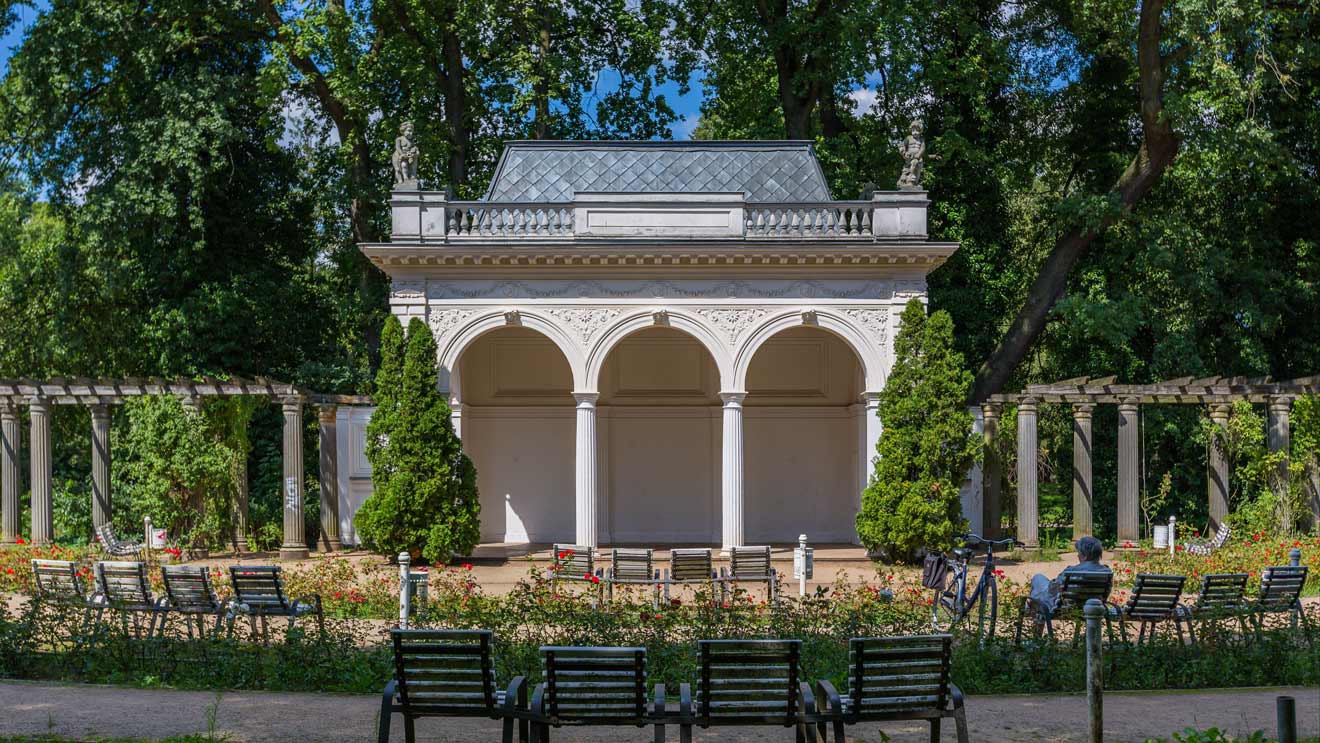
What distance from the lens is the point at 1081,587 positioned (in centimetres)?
1216

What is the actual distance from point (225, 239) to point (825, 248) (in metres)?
15.1

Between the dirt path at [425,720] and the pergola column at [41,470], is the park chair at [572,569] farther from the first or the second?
the pergola column at [41,470]

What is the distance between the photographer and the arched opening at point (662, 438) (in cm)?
2612

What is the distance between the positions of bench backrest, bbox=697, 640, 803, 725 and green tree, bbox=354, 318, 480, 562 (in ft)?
45.1

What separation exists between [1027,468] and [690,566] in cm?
1030

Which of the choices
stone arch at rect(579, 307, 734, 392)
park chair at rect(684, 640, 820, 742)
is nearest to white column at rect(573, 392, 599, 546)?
stone arch at rect(579, 307, 734, 392)

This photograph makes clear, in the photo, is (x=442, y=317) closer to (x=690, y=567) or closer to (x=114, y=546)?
(x=114, y=546)

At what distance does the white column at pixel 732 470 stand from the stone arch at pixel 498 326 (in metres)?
2.73

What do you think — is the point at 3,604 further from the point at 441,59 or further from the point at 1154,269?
the point at 1154,269

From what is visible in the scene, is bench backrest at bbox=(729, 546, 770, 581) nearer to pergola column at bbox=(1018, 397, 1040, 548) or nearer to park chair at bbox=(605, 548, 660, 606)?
park chair at bbox=(605, 548, 660, 606)

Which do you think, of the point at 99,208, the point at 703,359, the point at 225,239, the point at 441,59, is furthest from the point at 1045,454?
the point at 99,208

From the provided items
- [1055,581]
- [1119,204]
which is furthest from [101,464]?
[1119,204]

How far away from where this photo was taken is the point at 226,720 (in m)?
8.84

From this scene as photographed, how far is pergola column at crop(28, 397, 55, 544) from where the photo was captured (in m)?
23.6
